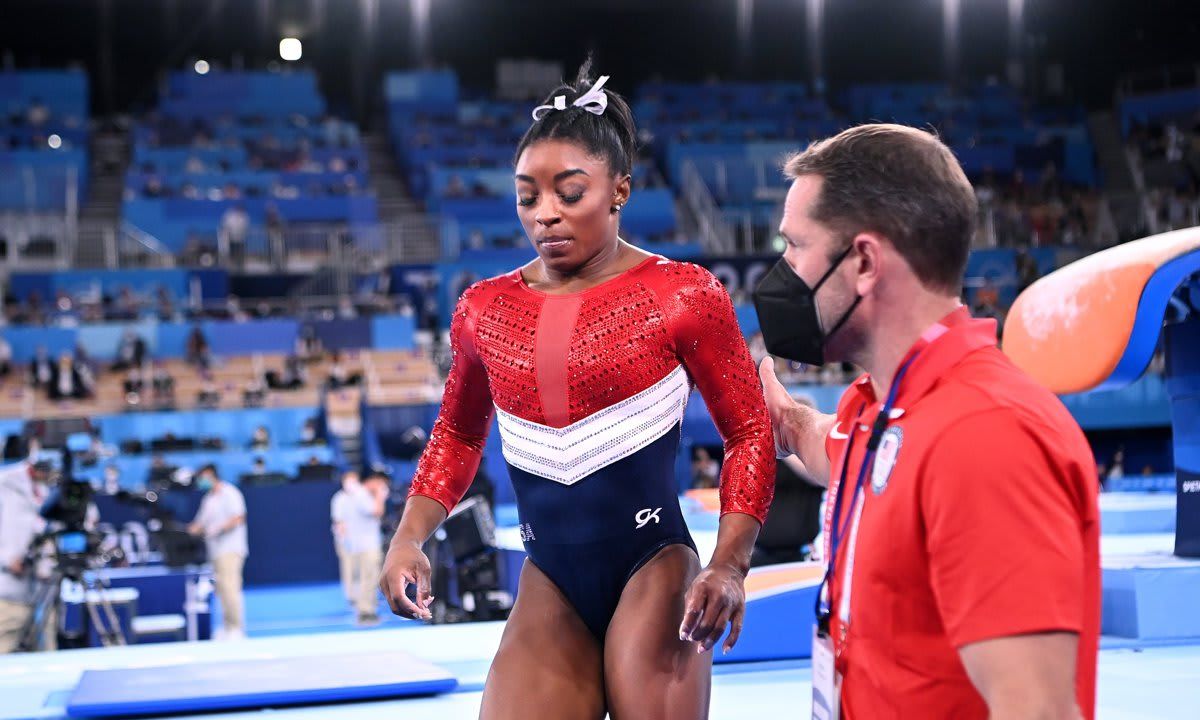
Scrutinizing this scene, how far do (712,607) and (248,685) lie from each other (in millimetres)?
2356

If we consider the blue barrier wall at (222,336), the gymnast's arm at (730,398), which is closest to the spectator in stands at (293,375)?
the blue barrier wall at (222,336)

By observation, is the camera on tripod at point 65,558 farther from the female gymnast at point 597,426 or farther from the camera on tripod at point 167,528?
the female gymnast at point 597,426

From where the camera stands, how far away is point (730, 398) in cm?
253

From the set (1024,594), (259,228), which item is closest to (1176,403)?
(1024,594)

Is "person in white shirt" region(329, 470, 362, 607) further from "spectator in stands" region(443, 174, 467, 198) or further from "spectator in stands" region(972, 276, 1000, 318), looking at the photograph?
"spectator in stands" region(443, 174, 467, 198)

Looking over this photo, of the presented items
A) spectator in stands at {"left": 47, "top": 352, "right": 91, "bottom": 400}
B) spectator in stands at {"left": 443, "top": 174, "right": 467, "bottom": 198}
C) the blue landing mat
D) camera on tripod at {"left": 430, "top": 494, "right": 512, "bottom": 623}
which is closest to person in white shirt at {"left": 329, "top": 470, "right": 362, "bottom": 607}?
camera on tripod at {"left": 430, "top": 494, "right": 512, "bottom": 623}

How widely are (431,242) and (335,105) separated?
1054 cm

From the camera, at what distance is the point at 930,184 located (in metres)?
1.61

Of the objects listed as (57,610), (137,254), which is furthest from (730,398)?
(137,254)

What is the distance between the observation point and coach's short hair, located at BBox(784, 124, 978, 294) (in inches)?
63.4

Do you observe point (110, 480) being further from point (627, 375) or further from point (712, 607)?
point (712, 607)

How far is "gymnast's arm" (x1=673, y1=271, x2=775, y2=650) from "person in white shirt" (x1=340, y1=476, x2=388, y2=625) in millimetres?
8865

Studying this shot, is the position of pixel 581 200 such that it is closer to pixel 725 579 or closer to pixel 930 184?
pixel 725 579

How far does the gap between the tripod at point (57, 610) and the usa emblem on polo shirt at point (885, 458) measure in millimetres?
6504
